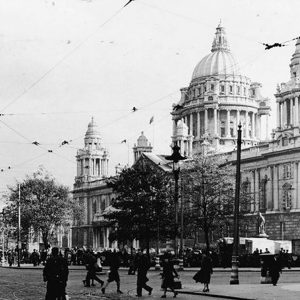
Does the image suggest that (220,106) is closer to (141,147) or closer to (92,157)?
(141,147)

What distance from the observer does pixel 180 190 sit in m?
91.1

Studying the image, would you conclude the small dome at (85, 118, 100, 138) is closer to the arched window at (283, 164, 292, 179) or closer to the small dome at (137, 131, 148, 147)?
the small dome at (137, 131, 148, 147)

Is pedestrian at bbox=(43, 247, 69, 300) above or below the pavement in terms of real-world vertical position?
above

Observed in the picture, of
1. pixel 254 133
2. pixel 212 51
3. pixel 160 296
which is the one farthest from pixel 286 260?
pixel 212 51

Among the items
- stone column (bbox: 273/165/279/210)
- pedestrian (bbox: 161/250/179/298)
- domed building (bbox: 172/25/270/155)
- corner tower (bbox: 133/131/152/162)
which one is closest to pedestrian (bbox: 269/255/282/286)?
pedestrian (bbox: 161/250/179/298)

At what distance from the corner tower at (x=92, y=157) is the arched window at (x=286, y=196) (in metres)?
75.9

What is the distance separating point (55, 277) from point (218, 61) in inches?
5793

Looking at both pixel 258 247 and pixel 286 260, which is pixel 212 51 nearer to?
pixel 258 247

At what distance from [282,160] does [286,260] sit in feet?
134

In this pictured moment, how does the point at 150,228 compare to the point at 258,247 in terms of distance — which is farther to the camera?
the point at 150,228

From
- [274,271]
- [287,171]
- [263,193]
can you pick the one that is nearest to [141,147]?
[263,193]

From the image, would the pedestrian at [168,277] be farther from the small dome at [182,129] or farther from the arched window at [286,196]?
the small dome at [182,129]

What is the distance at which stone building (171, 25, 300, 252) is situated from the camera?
347ft

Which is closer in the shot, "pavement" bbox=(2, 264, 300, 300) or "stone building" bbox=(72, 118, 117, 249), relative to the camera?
"pavement" bbox=(2, 264, 300, 300)
